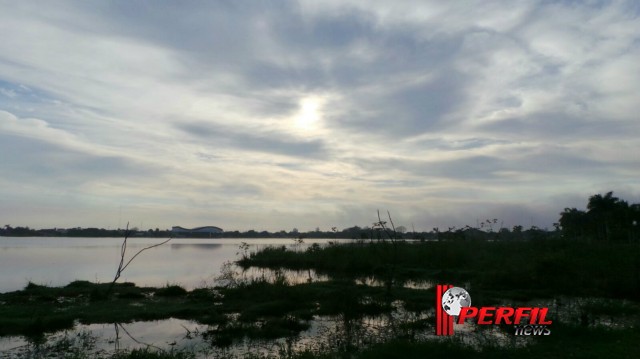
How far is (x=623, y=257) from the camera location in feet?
60.6

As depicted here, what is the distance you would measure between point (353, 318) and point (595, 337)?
19.5 feet

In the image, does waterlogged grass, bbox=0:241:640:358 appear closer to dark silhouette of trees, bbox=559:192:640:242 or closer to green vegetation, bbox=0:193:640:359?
green vegetation, bbox=0:193:640:359

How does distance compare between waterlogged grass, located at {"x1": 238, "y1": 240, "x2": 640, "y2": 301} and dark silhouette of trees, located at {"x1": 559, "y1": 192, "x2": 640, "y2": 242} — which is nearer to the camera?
waterlogged grass, located at {"x1": 238, "y1": 240, "x2": 640, "y2": 301}

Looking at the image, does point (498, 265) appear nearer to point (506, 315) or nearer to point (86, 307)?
point (506, 315)

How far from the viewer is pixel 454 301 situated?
11391mm

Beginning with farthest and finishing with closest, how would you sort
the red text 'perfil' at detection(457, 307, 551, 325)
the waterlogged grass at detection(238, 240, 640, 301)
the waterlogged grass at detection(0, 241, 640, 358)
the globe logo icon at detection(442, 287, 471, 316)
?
the waterlogged grass at detection(238, 240, 640, 301) → the globe logo icon at detection(442, 287, 471, 316) → the red text 'perfil' at detection(457, 307, 551, 325) → the waterlogged grass at detection(0, 241, 640, 358)

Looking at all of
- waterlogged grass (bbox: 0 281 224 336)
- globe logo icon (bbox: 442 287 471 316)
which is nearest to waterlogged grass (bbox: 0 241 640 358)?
waterlogged grass (bbox: 0 281 224 336)

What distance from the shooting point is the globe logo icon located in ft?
35.6

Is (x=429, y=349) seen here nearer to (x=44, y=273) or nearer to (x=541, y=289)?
(x=541, y=289)

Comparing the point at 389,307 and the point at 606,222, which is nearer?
the point at 389,307

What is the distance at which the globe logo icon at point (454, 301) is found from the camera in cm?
1084

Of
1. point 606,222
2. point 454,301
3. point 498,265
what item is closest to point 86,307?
point 454,301

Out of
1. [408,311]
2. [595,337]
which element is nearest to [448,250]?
[408,311]

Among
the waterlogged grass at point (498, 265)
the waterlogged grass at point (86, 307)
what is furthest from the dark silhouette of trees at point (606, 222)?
the waterlogged grass at point (86, 307)
